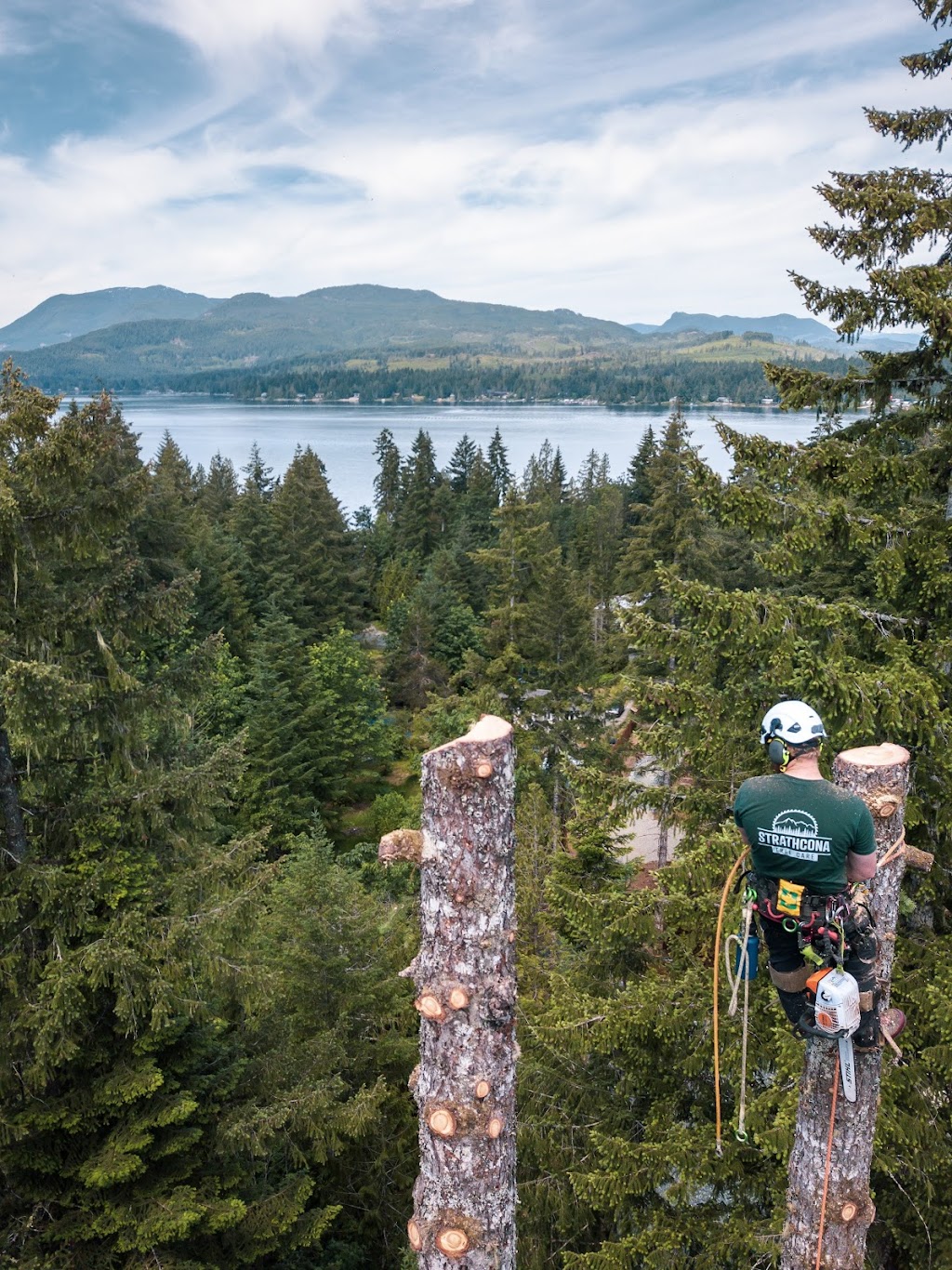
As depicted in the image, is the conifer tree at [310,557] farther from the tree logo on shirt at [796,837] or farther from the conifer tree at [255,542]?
the tree logo on shirt at [796,837]

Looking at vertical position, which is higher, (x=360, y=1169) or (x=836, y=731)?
(x=836, y=731)

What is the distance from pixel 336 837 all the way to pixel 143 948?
67.8 ft

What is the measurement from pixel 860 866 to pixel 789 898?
37cm

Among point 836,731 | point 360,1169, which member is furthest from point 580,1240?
point 836,731

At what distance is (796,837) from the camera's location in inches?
152

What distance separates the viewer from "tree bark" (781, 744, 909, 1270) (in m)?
3.99

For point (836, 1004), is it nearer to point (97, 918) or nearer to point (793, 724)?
point (793, 724)

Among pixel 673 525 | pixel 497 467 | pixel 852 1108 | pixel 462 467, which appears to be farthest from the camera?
pixel 497 467

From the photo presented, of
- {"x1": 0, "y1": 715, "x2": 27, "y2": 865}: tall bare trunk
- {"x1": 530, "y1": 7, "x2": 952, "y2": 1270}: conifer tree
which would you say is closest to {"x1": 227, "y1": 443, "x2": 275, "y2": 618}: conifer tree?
{"x1": 0, "y1": 715, "x2": 27, "y2": 865}: tall bare trunk

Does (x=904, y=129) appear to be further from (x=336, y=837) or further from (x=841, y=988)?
(x=336, y=837)

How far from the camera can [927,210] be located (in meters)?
6.68

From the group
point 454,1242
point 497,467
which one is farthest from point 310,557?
point 454,1242

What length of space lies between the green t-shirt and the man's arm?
0.07 feet

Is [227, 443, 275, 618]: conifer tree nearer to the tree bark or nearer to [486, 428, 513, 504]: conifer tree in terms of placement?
[486, 428, 513, 504]: conifer tree
